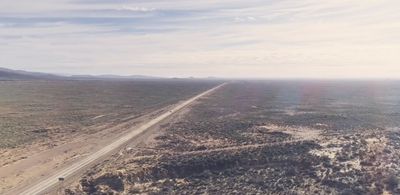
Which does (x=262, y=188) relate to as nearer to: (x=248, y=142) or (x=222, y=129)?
(x=248, y=142)

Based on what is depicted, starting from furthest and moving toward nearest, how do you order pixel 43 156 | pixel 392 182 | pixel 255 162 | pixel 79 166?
pixel 43 156 < pixel 255 162 < pixel 79 166 < pixel 392 182

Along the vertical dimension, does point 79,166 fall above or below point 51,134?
above

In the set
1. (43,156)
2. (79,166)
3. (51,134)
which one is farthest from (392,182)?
(51,134)

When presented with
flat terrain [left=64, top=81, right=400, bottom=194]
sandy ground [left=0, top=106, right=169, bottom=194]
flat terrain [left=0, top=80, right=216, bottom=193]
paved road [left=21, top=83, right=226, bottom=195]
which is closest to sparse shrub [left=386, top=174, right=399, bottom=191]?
flat terrain [left=64, top=81, right=400, bottom=194]

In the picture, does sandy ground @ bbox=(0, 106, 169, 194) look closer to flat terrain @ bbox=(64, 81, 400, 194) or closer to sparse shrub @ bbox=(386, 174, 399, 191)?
flat terrain @ bbox=(64, 81, 400, 194)

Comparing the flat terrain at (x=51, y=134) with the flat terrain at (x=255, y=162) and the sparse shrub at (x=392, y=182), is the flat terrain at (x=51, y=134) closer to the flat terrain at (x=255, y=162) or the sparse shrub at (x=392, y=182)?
the flat terrain at (x=255, y=162)

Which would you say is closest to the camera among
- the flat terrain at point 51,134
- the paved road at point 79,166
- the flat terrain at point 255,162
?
the paved road at point 79,166

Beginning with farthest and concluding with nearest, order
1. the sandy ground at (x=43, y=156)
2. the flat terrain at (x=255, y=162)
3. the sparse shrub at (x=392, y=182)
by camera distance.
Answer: the sandy ground at (x=43, y=156) < the flat terrain at (x=255, y=162) < the sparse shrub at (x=392, y=182)

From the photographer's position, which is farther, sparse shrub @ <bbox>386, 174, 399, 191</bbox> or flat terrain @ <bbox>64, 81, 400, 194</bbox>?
flat terrain @ <bbox>64, 81, 400, 194</bbox>

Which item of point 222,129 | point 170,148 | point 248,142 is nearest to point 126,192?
point 170,148

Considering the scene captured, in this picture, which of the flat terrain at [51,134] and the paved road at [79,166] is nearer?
the paved road at [79,166]

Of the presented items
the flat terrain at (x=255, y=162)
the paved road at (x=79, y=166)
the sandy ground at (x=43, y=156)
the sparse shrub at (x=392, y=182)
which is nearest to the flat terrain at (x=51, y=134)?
the sandy ground at (x=43, y=156)

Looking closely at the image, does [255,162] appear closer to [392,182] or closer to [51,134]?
[392,182]
